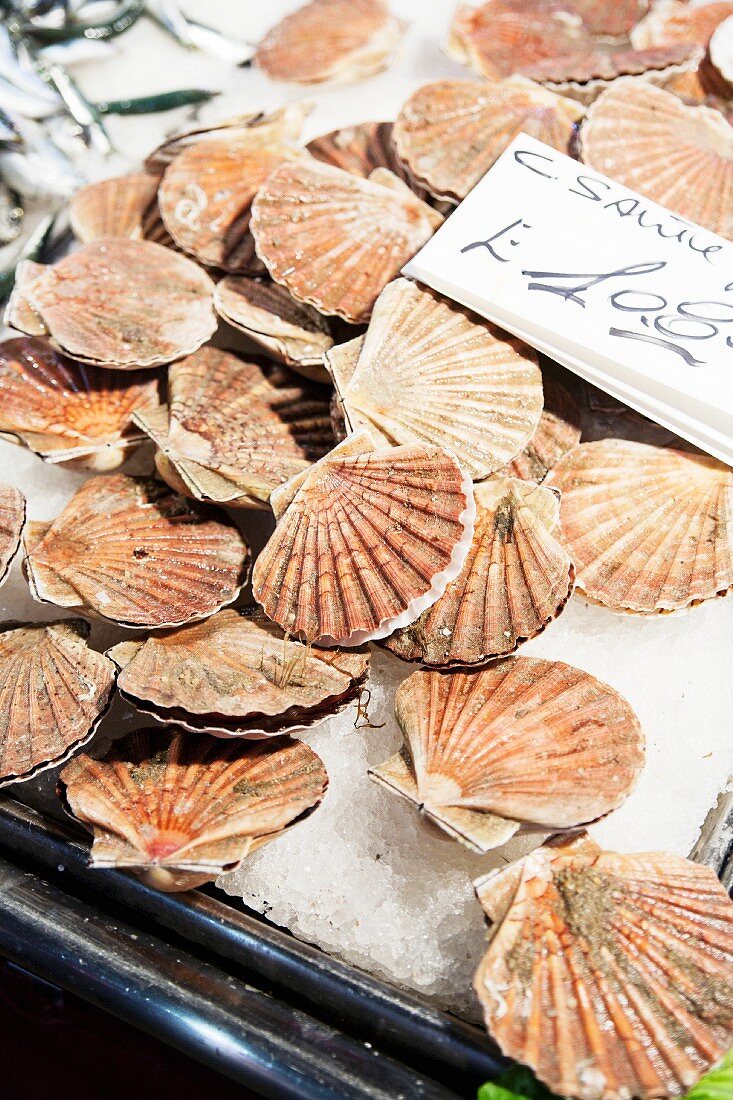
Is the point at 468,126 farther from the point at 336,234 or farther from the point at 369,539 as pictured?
the point at 369,539

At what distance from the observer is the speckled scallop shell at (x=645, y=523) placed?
0.98 metres

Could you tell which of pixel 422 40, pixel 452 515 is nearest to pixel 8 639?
pixel 452 515

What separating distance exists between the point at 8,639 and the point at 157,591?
0.61 ft

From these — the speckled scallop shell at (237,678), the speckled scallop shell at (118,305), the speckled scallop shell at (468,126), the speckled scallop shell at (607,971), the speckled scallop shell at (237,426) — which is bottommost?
the speckled scallop shell at (607,971)

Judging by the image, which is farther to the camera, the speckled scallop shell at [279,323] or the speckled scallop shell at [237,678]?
the speckled scallop shell at [279,323]

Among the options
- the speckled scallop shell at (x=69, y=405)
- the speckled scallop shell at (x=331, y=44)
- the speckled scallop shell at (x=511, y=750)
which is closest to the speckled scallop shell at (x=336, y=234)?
the speckled scallop shell at (x=69, y=405)

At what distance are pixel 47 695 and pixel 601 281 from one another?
2.58ft

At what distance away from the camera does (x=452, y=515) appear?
2.99ft

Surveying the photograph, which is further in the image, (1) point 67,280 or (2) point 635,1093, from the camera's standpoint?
(1) point 67,280

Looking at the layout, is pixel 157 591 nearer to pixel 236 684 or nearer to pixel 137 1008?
pixel 236 684

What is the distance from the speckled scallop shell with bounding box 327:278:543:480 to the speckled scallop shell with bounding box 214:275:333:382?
0.33ft

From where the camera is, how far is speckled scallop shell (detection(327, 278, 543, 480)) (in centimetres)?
100

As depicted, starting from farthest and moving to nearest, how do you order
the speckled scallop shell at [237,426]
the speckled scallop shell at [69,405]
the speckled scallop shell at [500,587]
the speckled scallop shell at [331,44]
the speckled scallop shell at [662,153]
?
the speckled scallop shell at [331,44]
the speckled scallop shell at [662,153]
the speckled scallop shell at [69,405]
the speckled scallop shell at [237,426]
the speckled scallop shell at [500,587]

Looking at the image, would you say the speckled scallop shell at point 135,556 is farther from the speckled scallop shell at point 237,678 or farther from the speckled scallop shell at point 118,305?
the speckled scallop shell at point 118,305
